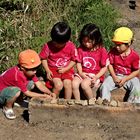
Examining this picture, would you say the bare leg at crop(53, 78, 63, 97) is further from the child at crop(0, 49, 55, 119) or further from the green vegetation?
the green vegetation

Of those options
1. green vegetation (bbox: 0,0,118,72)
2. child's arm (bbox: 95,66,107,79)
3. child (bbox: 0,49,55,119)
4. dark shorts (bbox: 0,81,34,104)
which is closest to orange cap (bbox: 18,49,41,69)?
child (bbox: 0,49,55,119)

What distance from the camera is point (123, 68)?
583 cm

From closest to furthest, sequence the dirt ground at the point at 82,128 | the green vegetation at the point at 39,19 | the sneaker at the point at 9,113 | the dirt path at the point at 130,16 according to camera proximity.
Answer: the dirt ground at the point at 82,128 → the sneaker at the point at 9,113 → the green vegetation at the point at 39,19 → the dirt path at the point at 130,16

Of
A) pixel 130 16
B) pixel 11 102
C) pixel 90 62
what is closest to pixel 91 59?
pixel 90 62

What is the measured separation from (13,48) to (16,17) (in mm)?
783

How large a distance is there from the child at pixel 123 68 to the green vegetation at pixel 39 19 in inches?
55.1

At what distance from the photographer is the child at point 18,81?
17.7ft

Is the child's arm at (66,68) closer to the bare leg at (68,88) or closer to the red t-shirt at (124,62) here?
the bare leg at (68,88)

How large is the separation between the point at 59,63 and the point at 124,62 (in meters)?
0.80

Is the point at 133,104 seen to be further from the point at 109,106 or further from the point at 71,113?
the point at 71,113

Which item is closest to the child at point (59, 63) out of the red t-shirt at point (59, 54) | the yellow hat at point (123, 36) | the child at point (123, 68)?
the red t-shirt at point (59, 54)

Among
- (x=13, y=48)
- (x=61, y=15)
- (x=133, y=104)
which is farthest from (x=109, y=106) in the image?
(x=61, y=15)

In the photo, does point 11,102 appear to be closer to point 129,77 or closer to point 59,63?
point 59,63

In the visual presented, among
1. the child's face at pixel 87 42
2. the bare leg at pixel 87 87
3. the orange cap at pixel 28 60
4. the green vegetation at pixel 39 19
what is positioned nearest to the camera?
the orange cap at pixel 28 60
